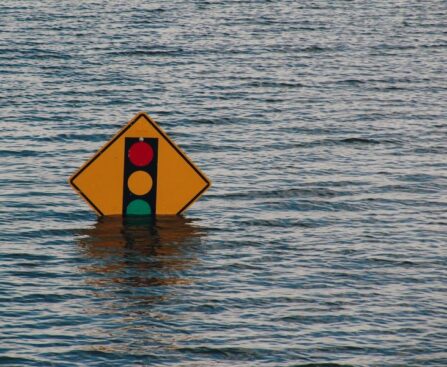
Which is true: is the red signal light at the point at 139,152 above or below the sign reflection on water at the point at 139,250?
above

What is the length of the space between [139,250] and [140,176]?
1.32 m

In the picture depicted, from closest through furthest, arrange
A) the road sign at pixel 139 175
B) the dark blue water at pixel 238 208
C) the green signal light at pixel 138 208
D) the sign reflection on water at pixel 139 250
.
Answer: the dark blue water at pixel 238 208
the sign reflection on water at pixel 139 250
the road sign at pixel 139 175
the green signal light at pixel 138 208

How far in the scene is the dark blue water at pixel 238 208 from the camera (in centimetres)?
1257

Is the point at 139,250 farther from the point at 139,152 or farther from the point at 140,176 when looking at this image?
the point at 139,152

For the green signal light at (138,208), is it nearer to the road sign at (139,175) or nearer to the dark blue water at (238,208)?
the road sign at (139,175)

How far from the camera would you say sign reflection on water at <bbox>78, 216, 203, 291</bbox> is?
564 inches

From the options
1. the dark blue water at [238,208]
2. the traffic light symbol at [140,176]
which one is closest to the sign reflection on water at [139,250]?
the dark blue water at [238,208]

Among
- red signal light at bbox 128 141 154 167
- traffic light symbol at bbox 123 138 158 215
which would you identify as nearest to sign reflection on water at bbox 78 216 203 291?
traffic light symbol at bbox 123 138 158 215

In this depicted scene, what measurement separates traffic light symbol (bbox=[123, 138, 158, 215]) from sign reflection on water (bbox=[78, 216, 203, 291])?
0.18 metres

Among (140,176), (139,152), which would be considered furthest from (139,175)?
(139,152)

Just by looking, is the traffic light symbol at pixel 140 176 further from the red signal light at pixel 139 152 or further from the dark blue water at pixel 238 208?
the dark blue water at pixel 238 208

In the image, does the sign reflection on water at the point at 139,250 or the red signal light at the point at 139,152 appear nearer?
the sign reflection on water at the point at 139,250

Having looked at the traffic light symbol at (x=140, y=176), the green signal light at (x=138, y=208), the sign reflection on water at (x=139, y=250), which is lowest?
the sign reflection on water at (x=139, y=250)

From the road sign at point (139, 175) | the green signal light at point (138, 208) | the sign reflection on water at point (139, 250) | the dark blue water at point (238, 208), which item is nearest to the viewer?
the dark blue water at point (238, 208)
